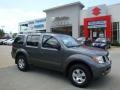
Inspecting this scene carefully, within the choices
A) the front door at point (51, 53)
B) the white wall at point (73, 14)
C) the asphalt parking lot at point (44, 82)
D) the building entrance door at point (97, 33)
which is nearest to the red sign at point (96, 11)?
the building entrance door at point (97, 33)

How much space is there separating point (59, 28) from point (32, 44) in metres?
27.6

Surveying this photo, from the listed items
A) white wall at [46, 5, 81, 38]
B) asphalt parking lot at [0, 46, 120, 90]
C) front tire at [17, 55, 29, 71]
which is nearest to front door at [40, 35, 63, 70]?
asphalt parking lot at [0, 46, 120, 90]

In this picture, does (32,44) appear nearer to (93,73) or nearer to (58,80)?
(58,80)

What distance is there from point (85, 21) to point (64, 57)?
25.0m

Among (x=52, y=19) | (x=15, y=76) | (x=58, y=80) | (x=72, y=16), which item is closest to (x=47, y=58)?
(x=58, y=80)

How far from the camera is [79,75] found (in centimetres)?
597

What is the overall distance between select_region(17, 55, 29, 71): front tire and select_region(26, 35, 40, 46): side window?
0.75 meters

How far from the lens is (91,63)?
565 cm

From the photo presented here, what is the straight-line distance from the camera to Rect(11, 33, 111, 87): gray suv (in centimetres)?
575

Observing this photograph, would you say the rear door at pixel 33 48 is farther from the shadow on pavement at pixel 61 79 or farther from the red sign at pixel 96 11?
the red sign at pixel 96 11

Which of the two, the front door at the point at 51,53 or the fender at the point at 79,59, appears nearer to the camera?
the fender at the point at 79,59

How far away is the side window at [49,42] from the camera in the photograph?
6677 mm

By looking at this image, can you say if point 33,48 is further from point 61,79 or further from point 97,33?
point 97,33

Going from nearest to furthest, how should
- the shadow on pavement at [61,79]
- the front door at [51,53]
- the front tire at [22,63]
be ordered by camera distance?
the shadow on pavement at [61,79], the front door at [51,53], the front tire at [22,63]
